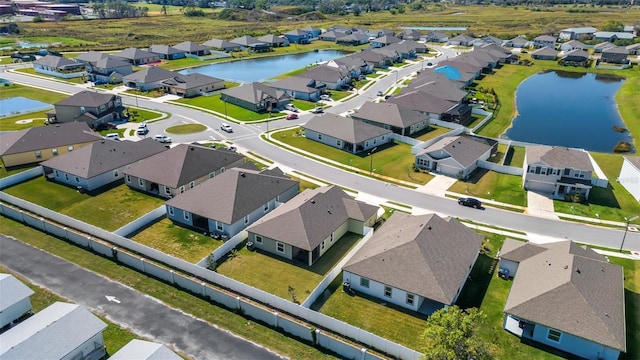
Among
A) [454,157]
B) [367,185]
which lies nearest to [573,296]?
[367,185]

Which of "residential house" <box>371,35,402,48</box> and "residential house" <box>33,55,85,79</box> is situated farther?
"residential house" <box>371,35,402,48</box>

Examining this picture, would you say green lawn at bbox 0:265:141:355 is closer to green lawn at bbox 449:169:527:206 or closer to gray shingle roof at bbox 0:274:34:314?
gray shingle roof at bbox 0:274:34:314

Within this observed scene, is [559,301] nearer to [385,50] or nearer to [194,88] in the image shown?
[194,88]

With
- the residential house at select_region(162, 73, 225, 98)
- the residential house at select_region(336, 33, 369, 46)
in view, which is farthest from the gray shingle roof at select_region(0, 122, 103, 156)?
the residential house at select_region(336, 33, 369, 46)

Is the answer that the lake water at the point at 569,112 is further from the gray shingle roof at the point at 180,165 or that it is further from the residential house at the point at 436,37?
the residential house at the point at 436,37

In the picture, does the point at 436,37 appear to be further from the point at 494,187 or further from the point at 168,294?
the point at 168,294

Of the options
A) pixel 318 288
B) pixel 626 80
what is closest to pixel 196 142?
pixel 318 288
